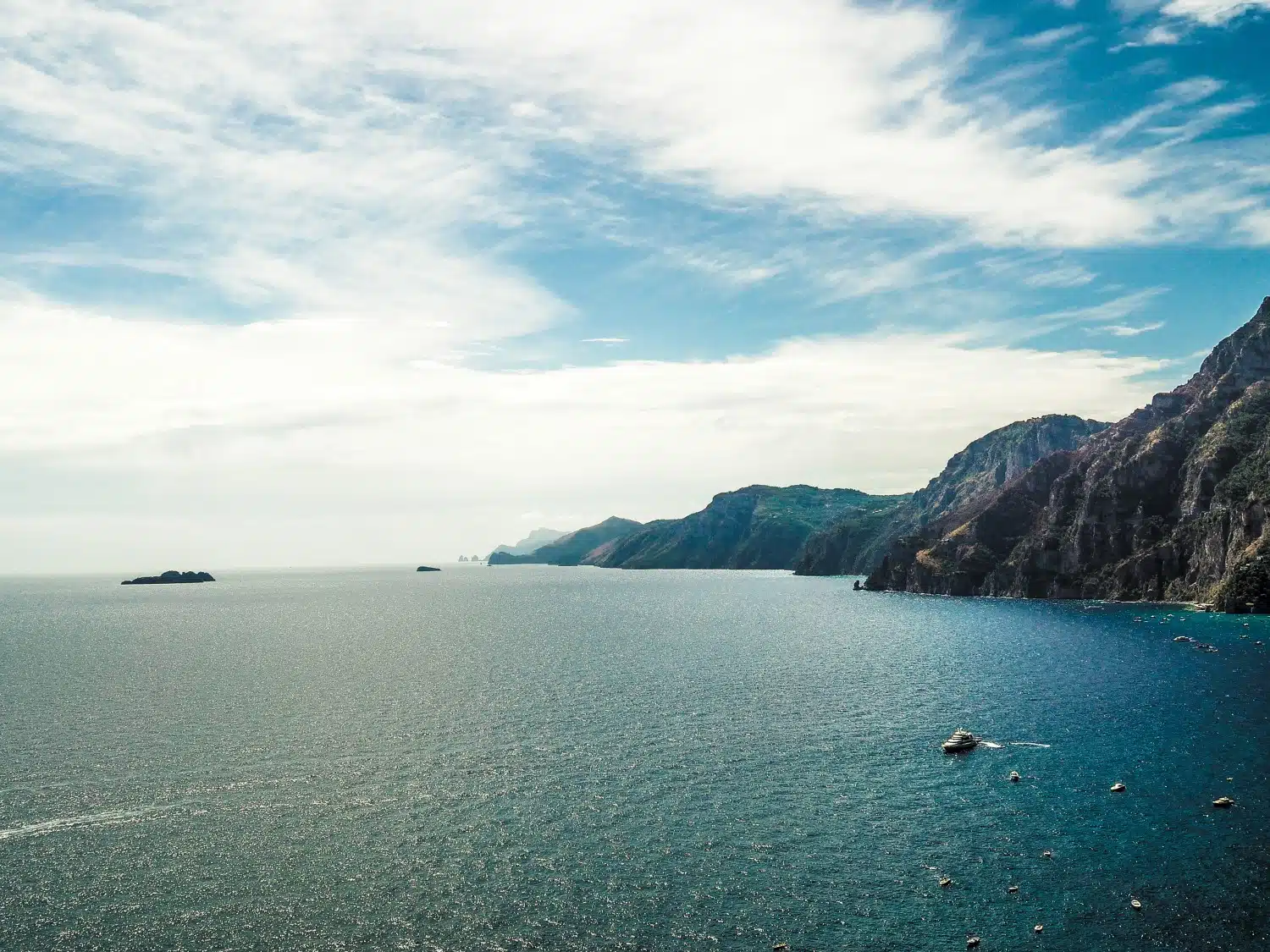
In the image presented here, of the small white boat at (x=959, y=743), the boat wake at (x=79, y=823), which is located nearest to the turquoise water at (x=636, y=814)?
the boat wake at (x=79, y=823)

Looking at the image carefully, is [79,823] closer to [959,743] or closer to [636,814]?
[636,814]

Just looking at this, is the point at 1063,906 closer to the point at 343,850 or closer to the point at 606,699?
the point at 343,850

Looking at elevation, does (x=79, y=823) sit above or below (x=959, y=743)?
above

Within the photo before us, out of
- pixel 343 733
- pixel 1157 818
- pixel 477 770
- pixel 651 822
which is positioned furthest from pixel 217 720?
pixel 1157 818

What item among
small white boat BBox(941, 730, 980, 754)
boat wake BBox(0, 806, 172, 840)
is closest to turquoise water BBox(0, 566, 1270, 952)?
boat wake BBox(0, 806, 172, 840)

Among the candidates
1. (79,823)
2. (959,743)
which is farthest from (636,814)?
(79,823)

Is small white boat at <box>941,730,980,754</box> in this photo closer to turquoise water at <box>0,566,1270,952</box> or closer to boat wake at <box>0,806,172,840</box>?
turquoise water at <box>0,566,1270,952</box>
